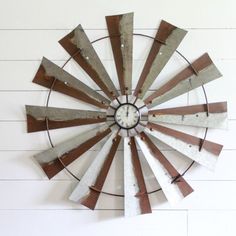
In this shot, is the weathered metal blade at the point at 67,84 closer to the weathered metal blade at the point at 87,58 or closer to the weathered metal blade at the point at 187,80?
the weathered metal blade at the point at 87,58

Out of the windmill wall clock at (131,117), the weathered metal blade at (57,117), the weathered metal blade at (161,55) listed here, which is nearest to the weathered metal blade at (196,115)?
the windmill wall clock at (131,117)

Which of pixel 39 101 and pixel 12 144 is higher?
pixel 39 101

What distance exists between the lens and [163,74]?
135 cm

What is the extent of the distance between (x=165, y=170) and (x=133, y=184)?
0.13 metres

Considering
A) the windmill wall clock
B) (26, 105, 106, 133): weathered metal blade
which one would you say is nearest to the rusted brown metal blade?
the windmill wall clock

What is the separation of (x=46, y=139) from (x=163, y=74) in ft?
1.65

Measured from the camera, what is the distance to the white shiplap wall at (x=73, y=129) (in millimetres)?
1345

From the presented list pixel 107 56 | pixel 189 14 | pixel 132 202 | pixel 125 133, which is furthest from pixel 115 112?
pixel 189 14

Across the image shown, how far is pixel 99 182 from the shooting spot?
1.33 m

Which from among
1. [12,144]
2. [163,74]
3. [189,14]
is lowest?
[12,144]

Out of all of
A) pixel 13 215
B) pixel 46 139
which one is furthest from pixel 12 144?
pixel 13 215

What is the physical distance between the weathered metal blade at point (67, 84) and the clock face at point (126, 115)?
0.05m

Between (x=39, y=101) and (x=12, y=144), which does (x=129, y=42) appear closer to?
(x=39, y=101)

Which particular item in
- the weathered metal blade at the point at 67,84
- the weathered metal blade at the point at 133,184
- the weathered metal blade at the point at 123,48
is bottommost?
the weathered metal blade at the point at 133,184
